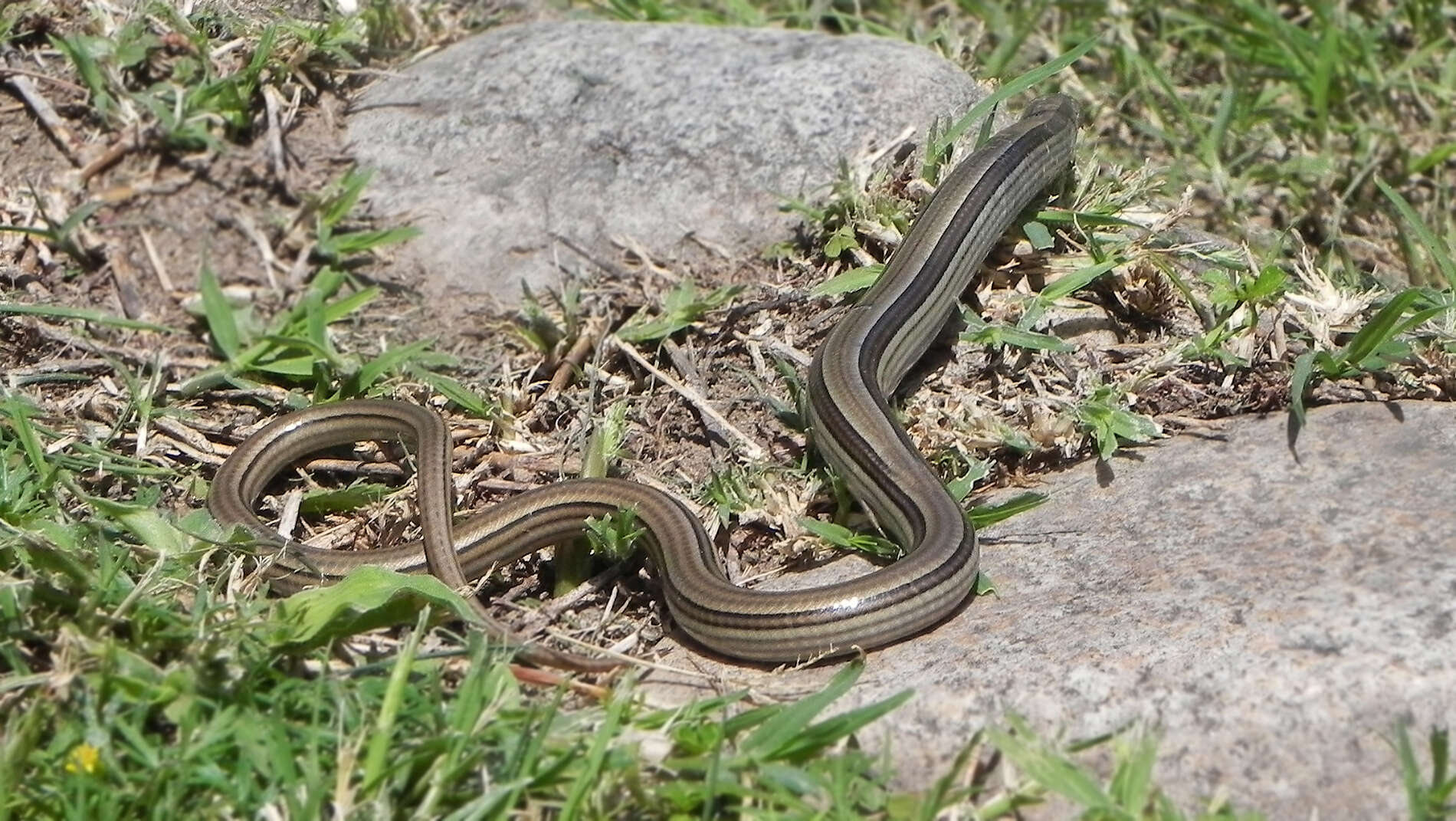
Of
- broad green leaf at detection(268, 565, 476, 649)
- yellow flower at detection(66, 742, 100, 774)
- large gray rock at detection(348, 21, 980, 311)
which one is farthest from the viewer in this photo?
large gray rock at detection(348, 21, 980, 311)

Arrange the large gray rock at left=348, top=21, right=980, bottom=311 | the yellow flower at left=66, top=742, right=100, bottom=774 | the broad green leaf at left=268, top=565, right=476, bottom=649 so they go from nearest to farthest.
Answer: the yellow flower at left=66, top=742, right=100, bottom=774
the broad green leaf at left=268, top=565, right=476, bottom=649
the large gray rock at left=348, top=21, right=980, bottom=311

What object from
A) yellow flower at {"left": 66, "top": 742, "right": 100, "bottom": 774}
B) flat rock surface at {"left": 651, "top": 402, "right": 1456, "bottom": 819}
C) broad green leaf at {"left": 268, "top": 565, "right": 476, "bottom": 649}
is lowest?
flat rock surface at {"left": 651, "top": 402, "right": 1456, "bottom": 819}

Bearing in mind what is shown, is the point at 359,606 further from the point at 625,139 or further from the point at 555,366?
the point at 625,139

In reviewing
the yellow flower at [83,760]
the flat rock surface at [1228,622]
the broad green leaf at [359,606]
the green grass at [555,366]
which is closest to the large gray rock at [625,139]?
the green grass at [555,366]

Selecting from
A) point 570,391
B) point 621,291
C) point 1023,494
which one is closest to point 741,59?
point 621,291

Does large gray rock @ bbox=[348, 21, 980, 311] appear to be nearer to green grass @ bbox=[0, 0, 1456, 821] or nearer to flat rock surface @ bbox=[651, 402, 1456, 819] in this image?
green grass @ bbox=[0, 0, 1456, 821]

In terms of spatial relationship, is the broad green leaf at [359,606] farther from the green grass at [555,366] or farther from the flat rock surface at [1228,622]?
the flat rock surface at [1228,622]

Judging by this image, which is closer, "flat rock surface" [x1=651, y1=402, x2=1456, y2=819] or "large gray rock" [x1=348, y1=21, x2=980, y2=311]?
"flat rock surface" [x1=651, y1=402, x2=1456, y2=819]

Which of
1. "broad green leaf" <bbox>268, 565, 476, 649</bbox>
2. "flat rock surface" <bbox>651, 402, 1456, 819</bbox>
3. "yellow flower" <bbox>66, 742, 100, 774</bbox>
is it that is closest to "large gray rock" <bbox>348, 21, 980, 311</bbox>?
"flat rock surface" <bbox>651, 402, 1456, 819</bbox>
